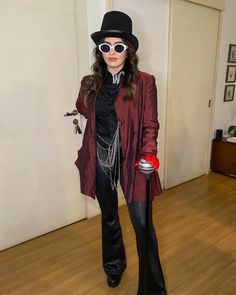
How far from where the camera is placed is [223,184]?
3.15 metres

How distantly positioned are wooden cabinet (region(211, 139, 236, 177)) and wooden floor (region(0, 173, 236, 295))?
0.79 meters

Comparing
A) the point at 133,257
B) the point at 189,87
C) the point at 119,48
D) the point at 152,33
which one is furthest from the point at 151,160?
the point at 189,87

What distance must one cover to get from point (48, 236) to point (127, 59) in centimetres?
155

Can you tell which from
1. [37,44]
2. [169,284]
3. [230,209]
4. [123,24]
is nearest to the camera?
[123,24]

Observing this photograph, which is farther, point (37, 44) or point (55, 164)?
point (55, 164)

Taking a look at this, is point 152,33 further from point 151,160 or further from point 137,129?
point 151,160

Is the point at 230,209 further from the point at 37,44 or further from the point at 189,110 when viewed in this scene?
the point at 37,44

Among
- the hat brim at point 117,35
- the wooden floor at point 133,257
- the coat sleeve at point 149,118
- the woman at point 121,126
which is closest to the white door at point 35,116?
the wooden floor at point 133,257

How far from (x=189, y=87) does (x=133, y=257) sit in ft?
6.18

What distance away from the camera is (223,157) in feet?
11.1

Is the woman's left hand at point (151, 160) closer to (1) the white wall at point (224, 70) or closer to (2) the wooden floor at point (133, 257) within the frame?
A: (2) the wooden floor at point (133, 257)

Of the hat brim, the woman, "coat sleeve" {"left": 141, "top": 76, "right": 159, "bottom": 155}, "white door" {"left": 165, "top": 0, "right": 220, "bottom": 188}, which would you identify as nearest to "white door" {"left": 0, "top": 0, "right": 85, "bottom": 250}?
the woman

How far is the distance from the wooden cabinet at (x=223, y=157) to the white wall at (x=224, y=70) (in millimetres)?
236

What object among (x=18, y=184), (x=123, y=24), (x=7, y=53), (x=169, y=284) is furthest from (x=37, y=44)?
(x=169, y=284)
